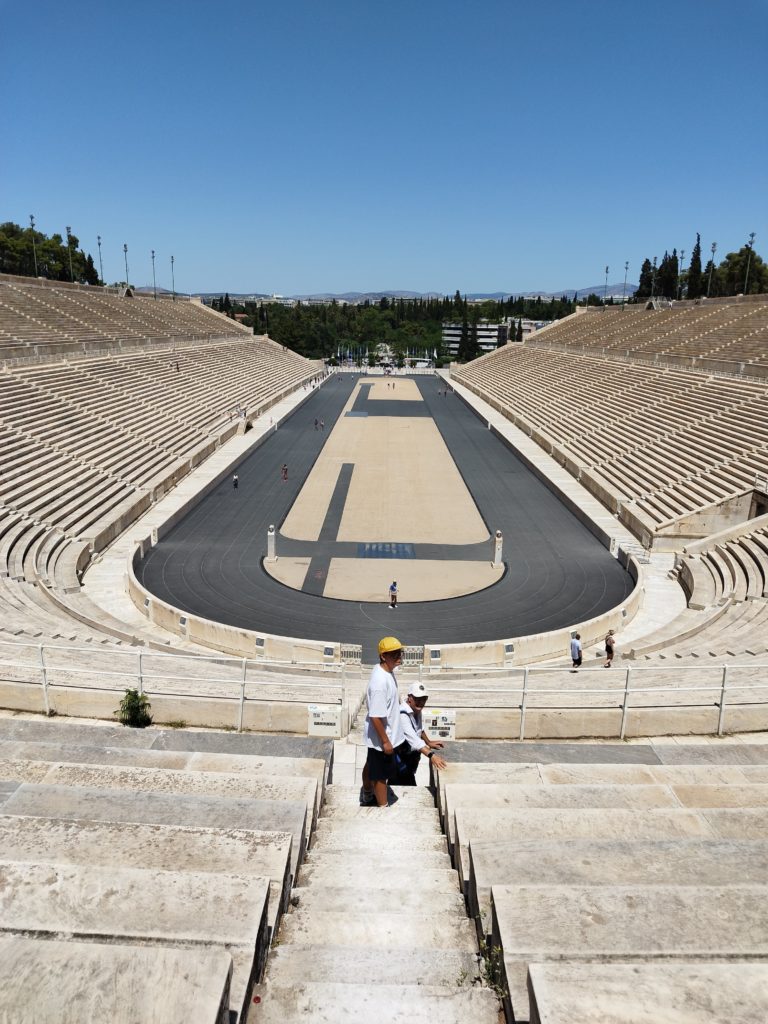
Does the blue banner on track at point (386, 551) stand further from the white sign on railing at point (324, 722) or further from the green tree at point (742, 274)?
the green tree at point (742, 274)

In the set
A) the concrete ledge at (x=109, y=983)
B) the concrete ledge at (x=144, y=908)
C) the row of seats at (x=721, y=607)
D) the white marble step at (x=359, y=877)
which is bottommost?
the row of seats at (x=721, y=607)

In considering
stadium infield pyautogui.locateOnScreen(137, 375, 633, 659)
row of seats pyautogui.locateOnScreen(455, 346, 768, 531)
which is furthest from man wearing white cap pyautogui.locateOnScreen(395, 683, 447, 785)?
row of seats pyautogui.locateOnScreen(455, 346, 768, 531)

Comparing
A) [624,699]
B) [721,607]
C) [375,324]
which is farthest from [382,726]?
[375,324]

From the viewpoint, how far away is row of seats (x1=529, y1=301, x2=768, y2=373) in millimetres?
43375

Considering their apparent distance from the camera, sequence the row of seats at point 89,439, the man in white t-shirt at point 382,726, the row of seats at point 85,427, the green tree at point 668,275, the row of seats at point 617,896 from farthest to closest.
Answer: the green tree at point 668,275, the row of seats at point 89,439, the row of seats at point 85,427, the man in white t-shirt at point 382,726, the row of seats at point 617,896

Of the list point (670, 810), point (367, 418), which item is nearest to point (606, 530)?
point (670, 810)

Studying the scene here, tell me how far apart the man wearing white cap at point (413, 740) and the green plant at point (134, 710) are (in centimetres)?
328

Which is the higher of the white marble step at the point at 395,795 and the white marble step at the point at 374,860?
the white marble step at the point at 374,860

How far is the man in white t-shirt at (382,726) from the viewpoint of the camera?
543 centimetres

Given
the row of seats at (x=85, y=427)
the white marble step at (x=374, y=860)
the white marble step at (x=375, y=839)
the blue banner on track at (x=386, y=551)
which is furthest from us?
the blue banner on track at (x=386, y=551)

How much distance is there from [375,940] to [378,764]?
80.6 inches

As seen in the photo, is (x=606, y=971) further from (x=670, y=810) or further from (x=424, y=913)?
(x=670, y=810)

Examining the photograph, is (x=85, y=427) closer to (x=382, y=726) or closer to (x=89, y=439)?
(x=89, y=439)

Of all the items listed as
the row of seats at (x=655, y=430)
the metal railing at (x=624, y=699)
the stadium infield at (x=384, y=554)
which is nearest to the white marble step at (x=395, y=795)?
the metal railing at (x=624, y=699)
